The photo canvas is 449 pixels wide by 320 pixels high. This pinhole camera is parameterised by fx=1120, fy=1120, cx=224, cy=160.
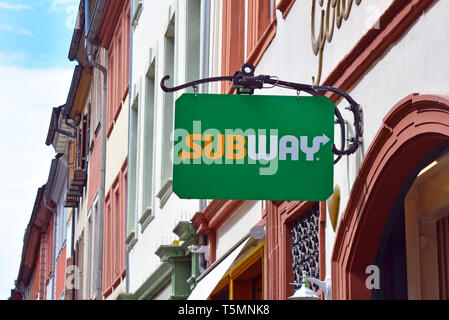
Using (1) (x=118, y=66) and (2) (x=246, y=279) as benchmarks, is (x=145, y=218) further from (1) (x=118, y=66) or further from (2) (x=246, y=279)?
(1) (x=118, y=66)

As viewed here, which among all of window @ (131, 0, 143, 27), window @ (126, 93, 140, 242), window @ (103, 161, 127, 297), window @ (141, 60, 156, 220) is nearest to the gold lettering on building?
window @ (141, 60, 156, 220)

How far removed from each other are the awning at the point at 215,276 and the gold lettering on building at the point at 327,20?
234cm

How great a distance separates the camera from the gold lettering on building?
22.4ft

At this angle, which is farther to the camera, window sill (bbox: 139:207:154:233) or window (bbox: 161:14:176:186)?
window sill (bbox: 139:207:154:233)

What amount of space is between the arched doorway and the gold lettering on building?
3.15 feet

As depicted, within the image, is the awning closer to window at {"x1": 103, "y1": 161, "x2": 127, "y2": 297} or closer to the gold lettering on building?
the gold lettering on building

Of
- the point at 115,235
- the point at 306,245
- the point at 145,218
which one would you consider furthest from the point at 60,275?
the point at 306,245

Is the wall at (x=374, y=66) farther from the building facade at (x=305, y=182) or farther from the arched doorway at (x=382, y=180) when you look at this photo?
the arched doorway at (x=382, y=180)

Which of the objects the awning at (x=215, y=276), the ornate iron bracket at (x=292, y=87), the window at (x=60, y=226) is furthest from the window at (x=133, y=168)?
the window at (x=60, y=226)

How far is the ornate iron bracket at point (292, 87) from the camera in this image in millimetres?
6270

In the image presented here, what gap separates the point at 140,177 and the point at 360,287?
1102 cm

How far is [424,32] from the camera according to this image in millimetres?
5480

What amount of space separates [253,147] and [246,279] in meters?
4.83

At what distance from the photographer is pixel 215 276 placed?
977 centimetres
